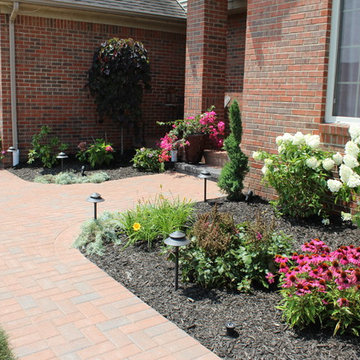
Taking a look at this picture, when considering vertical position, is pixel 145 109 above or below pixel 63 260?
above

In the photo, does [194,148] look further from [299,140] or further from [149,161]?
[299,140]

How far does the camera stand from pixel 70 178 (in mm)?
8961

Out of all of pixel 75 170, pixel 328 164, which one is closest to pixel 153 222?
pixel 328 164

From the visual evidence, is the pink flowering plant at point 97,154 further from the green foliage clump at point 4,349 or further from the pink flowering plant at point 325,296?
the pink flowering plant at point 325,296

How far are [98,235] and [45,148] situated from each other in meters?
5.42

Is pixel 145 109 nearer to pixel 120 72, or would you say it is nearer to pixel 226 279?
pixel 120 72

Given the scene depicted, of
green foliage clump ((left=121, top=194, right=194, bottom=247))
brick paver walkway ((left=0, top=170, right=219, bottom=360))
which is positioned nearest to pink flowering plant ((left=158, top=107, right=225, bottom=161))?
brick paver walkway ((left=0, top=170, right=219, bottom=360))

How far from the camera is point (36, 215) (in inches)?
260

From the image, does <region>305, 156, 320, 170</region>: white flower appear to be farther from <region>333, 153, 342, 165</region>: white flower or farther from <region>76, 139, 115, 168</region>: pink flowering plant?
<region>76, 139, 115, 168</region>: pink flowering plant

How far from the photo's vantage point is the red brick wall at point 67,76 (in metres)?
10.4

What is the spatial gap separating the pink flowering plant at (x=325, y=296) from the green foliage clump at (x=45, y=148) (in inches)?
301

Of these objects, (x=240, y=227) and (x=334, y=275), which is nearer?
(x=334, y=275)

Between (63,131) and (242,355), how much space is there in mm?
8890

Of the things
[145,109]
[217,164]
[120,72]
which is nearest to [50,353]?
[217,164]
